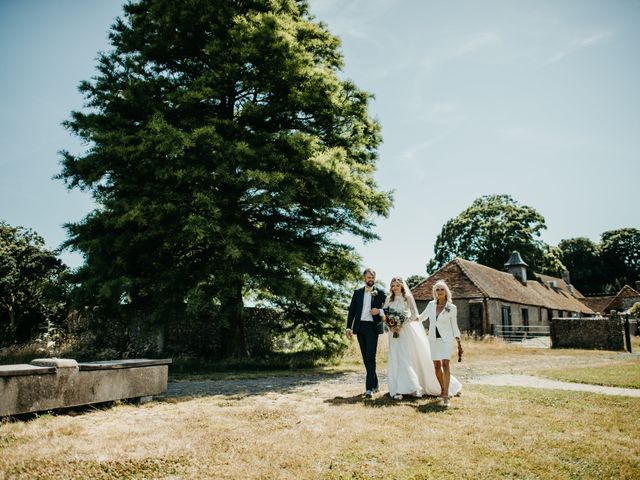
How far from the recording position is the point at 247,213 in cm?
1297

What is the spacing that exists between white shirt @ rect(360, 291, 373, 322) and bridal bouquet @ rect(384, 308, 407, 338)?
386mm

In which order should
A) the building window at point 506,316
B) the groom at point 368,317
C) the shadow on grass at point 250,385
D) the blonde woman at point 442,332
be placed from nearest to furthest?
the blonde woman at point 442,332, the groom at point 368,317, the shadow on grass at point 250,385, the building window at point 506,316

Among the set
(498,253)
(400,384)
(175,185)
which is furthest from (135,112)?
(498,253)

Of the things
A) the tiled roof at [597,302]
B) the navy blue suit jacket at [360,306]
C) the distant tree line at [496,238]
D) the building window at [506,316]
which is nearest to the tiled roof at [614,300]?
the tiled roof at [597,302]

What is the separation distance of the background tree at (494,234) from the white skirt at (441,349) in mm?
45616

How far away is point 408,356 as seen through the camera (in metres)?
7.39

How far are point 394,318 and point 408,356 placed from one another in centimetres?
71

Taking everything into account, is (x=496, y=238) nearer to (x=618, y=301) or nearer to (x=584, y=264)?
(x=618, y=301)

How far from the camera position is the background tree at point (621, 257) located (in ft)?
236

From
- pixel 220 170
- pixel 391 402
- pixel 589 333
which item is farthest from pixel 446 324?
pixel 589 333

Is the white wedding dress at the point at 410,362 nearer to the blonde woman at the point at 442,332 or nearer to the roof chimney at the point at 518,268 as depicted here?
the blonde woman at the point at 442,332

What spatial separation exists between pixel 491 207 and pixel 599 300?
2542 centimetres

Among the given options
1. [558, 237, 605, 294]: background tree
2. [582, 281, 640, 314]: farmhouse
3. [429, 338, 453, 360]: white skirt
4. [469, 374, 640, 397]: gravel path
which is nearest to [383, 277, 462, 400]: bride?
[429, 338, 453, 360]: white skirt

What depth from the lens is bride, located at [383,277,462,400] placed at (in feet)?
23.5
